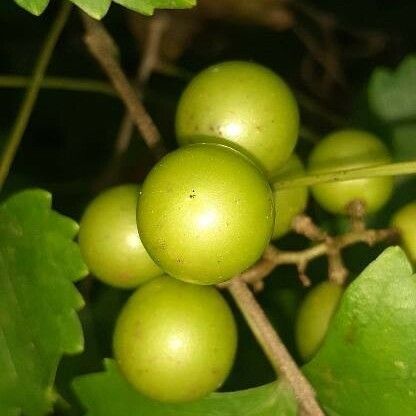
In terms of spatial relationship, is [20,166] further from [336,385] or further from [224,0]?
[336,385]

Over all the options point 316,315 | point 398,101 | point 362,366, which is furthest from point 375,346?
point 398,101

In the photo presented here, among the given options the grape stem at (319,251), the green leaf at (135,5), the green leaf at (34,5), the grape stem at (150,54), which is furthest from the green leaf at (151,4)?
the grape stem at (150,54)

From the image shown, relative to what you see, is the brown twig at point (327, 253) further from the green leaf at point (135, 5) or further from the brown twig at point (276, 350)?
the green leaf at point (135, 5)

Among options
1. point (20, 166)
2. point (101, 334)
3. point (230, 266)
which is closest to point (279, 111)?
point (230, 266)

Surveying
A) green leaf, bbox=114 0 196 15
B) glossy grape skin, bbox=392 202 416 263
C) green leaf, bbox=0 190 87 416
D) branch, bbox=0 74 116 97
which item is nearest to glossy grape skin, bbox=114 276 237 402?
green leaf, bbox=0 190 87 416

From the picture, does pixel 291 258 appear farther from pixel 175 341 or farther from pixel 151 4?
pixel 151 4
